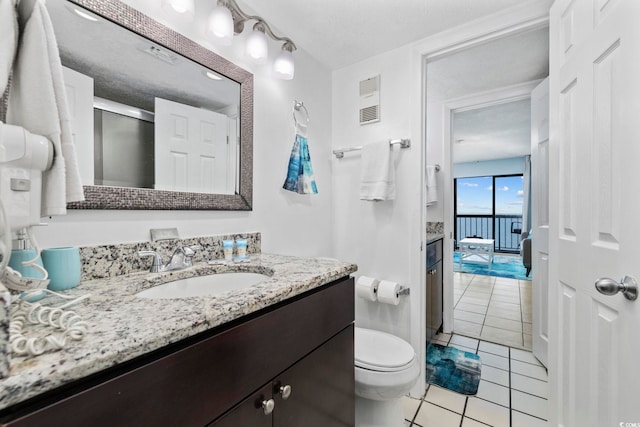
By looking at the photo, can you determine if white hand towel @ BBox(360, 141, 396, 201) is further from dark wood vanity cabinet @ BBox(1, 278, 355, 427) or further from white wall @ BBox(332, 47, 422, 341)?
dark wood vanity cabinet @ BBox(1, 278, 355, 427)

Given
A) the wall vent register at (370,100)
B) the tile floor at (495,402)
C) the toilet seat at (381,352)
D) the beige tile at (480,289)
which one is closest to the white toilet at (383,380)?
the toilet seat at (381,352)

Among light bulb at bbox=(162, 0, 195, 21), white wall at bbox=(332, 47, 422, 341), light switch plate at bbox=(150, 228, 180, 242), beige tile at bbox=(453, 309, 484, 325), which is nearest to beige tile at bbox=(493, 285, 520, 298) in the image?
beige tile at bbox=(453, 309, 484, 325)

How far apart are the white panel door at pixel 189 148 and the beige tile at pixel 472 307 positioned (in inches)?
119

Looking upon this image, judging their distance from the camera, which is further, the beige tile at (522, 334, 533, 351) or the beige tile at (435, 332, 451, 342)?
the beige tile at (435, 332, 451, 342)

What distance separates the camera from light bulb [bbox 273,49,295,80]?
4.91 ft

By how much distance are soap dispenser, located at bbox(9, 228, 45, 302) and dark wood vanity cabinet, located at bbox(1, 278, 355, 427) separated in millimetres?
371

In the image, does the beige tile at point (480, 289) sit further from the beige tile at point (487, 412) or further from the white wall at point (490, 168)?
the white wall at point (490, 168)

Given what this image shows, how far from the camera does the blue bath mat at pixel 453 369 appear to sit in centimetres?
179

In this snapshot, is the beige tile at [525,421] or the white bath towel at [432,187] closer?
the beige tile at [525,421]

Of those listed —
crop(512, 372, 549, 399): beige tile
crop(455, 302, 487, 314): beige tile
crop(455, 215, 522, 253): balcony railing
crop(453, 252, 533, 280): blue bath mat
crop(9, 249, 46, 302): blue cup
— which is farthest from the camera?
crop(455, 215, 522, 253): balcony railing

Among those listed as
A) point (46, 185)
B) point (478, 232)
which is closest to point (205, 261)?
point (46, 185)

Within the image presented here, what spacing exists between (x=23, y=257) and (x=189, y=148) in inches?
26.6

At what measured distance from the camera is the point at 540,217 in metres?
2.07

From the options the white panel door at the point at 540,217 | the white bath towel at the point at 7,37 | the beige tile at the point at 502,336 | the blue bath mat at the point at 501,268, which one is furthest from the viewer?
the blue bath mat at the point at 501,268
